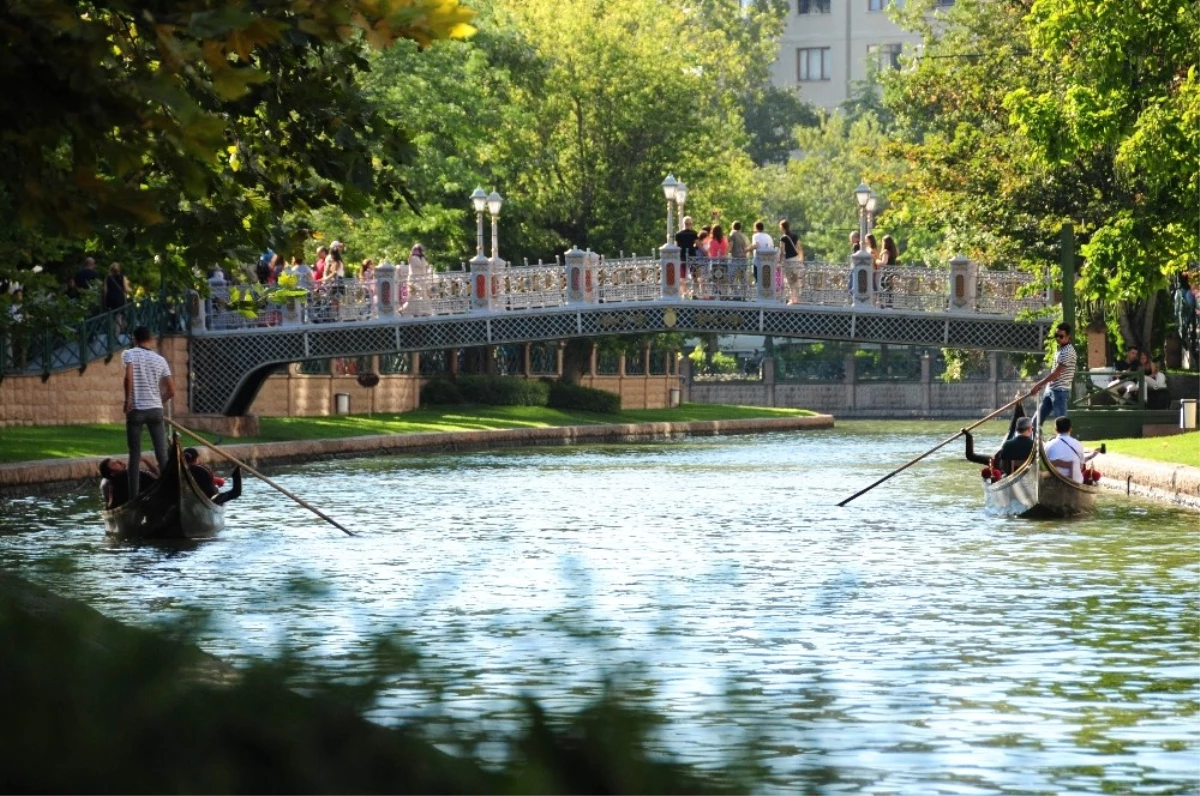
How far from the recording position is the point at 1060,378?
27562 millimetres

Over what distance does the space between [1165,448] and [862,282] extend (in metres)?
15.9

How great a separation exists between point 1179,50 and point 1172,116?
1600 mm

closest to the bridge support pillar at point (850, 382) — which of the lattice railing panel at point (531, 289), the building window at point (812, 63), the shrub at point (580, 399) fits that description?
the shrub at point (580, 399)

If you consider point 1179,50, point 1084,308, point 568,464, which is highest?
point 1179,50

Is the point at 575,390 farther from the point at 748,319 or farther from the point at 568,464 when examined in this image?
the point at 568,464

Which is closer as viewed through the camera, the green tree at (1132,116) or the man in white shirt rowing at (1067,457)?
the man in white shirt rowing at (1067,457)

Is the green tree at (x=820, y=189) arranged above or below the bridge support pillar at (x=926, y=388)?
above

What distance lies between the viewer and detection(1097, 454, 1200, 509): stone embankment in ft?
80.0

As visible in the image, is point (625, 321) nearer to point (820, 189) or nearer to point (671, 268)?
point (671, 268)

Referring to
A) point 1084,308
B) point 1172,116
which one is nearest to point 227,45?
point 1172,116

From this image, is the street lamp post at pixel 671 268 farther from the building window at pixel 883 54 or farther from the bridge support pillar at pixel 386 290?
the building window at pixel 883 54

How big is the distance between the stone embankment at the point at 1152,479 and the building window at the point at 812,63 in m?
97.7

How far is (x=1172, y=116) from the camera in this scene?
2977 centimetres

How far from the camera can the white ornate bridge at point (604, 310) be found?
45.1 m
